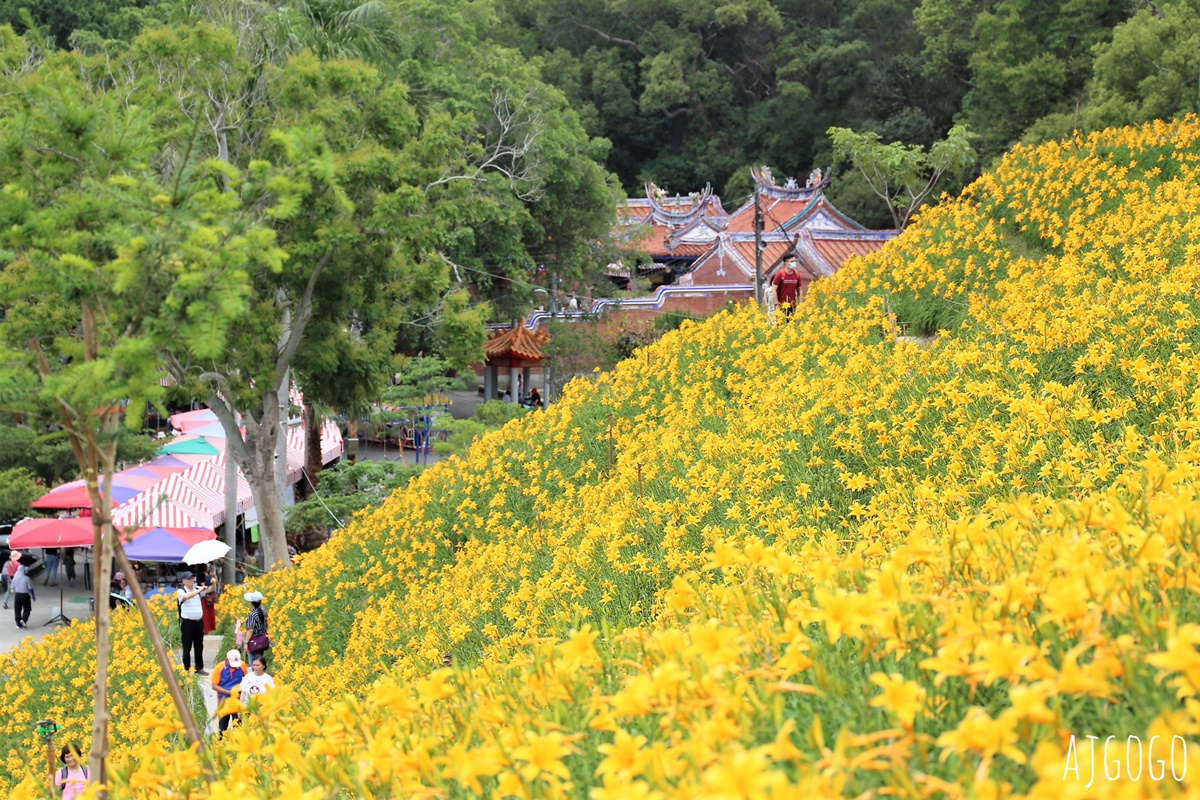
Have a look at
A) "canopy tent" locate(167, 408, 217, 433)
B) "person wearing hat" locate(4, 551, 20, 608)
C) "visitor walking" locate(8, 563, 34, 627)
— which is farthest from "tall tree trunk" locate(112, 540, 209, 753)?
"canopy tent" locate(167, 408, 217, 433)

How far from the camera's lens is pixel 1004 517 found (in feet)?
10.00

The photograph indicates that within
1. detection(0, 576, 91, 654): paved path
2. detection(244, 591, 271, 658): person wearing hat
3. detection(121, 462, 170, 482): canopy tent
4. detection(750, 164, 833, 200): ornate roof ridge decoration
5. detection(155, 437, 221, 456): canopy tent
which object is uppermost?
detection(750, 164, 833, 200): ornate roof ridge decoration

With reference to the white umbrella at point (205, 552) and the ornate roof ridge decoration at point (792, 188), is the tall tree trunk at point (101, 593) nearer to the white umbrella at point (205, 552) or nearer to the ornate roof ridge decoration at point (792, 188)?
the white umbrella at point (205, 552)

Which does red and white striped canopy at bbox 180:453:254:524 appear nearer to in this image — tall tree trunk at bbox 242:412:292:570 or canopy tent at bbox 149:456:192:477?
canopy tent at bbox 149:456:192:477

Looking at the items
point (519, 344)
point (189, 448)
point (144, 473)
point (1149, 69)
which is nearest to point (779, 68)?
point (519, 344)

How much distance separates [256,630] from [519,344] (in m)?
14.8

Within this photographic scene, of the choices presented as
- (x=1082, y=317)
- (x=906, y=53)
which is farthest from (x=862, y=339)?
(x=906, y=53)

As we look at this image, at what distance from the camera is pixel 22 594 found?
40.2 feet

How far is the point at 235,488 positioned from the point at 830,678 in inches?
487

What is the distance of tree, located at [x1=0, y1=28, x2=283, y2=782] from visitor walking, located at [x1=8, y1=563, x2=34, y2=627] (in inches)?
381

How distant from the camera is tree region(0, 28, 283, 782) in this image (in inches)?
125

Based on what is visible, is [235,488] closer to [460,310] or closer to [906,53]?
[460,310]

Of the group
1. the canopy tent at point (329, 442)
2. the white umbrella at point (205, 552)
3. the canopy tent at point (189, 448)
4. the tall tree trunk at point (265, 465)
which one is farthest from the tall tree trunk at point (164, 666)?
the canopy tent at point (189, 448)

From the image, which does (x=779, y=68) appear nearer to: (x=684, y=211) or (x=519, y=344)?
(x=684, y=211)
